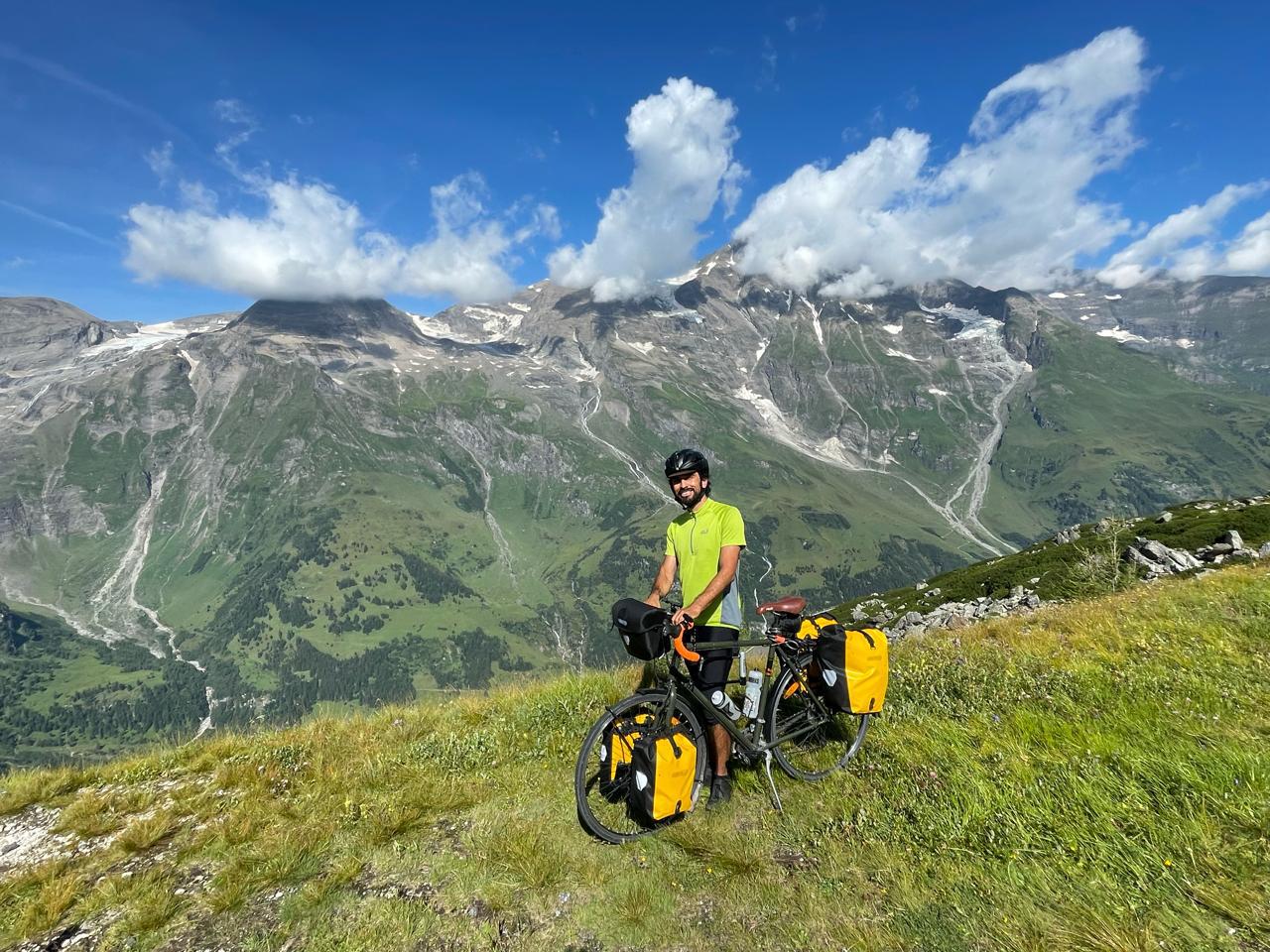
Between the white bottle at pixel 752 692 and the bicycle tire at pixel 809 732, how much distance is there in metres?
0.22

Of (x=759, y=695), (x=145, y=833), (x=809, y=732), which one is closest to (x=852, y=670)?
(x=809, y=732)

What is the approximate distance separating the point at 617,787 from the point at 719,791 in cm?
140

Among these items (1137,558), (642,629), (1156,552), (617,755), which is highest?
(642,629)

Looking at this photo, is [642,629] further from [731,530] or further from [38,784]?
[38,784]

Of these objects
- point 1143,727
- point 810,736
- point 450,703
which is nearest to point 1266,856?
point 1143,727

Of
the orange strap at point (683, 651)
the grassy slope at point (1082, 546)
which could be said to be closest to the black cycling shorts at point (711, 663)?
the orange strap at point (683, 651)

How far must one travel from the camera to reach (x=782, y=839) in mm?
6359

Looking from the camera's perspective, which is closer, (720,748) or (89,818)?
(89,818)

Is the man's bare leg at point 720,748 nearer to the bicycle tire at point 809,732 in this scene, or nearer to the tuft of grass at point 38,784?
the bicycle tire at point 809,732

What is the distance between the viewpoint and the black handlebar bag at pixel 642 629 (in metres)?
6.96

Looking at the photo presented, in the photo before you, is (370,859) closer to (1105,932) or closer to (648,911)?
(648,911)

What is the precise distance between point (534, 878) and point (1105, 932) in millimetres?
4859

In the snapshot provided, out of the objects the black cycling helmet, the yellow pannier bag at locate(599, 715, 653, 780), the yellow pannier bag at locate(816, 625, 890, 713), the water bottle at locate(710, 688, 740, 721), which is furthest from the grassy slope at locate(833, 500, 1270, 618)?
the yellow pannier bag at locate(599, 715, 653, 780)

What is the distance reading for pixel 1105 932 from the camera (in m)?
3.89
